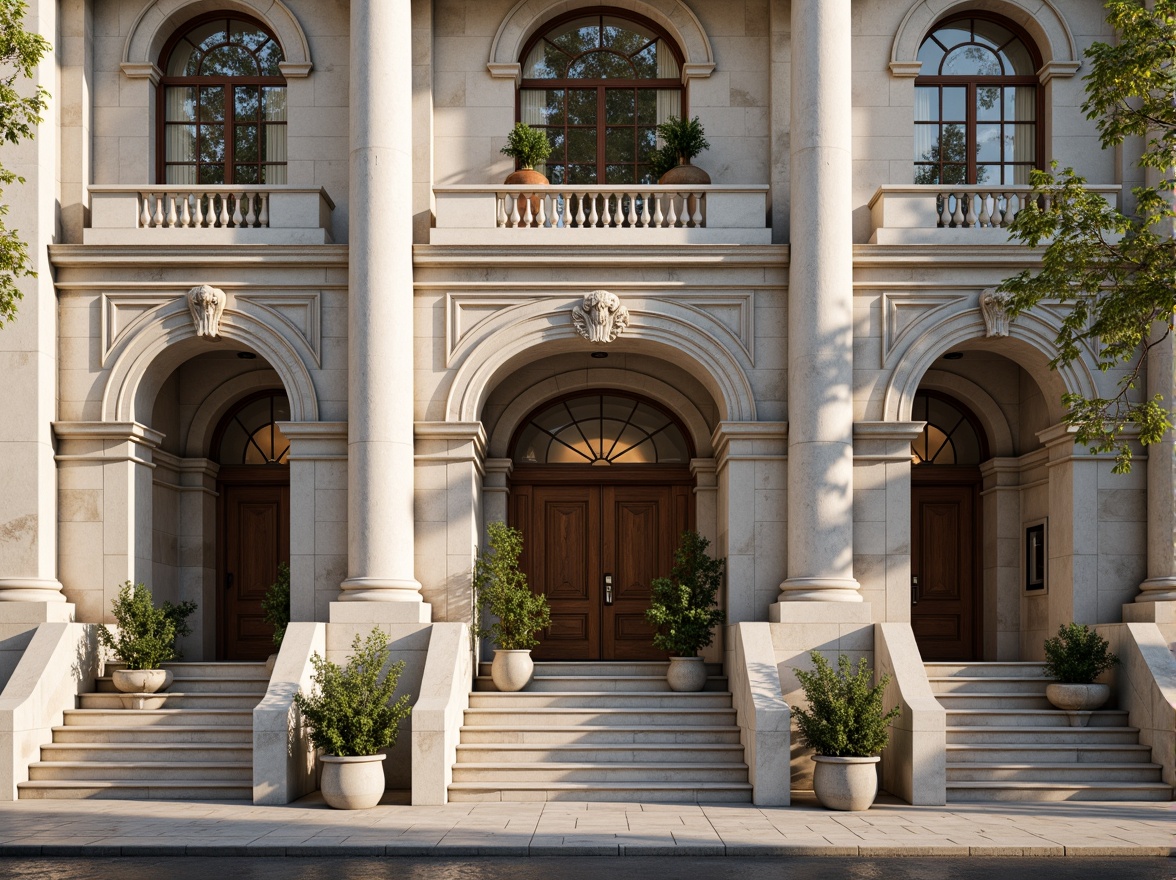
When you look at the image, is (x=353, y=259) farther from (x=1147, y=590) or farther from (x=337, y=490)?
(x=1147, y=590)

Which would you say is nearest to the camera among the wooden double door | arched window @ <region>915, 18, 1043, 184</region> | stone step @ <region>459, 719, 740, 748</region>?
stone step @ <region>459, 719, 740, 748</region>

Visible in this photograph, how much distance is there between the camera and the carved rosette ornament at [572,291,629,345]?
1831 centimetres

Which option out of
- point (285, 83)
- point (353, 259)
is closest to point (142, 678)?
point (353, 259)

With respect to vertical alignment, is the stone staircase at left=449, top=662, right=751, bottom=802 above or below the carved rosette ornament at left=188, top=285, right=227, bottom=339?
below

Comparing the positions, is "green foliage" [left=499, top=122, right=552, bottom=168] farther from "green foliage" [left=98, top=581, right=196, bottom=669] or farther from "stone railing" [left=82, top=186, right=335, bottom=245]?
"green foliage" [left=98, top=581, right=196, bottom=669]

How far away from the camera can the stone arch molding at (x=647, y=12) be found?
19438mm

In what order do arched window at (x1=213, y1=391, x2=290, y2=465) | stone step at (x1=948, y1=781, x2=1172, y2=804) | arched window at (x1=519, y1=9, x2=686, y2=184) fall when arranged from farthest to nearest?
arched window at (x1=213, y1=391, x2=290, y2=465)
arched window at (x1=519, y1=9, x2=686, y2=184)
stone step at (x1=948, y1=781, x2=1172, y2=804)

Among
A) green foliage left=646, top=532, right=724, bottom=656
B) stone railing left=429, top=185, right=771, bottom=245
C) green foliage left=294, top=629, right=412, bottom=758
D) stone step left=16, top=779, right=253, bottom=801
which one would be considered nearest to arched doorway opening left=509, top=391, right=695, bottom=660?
green foliage left=646, top=532, right=724, bottom=656

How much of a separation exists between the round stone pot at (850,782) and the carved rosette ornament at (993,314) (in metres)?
6.80

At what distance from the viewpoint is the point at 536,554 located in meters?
21.0

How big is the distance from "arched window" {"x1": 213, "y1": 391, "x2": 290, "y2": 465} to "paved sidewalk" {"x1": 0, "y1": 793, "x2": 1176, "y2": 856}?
24.0ft

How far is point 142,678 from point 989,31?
615 inches

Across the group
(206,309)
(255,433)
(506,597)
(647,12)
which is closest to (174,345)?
(206,309)

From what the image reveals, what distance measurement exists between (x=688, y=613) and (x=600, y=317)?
Answer: 435 centimetres
